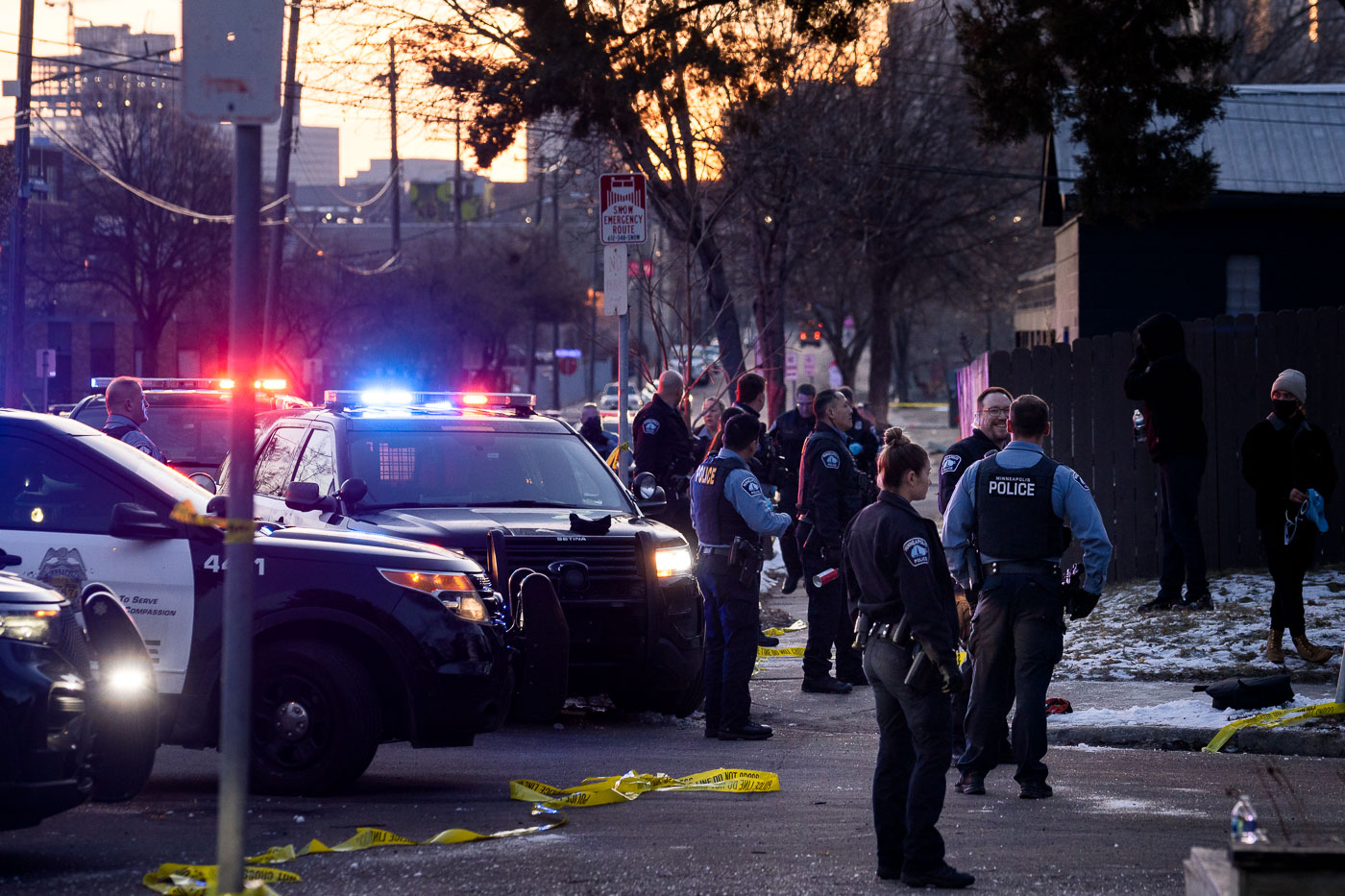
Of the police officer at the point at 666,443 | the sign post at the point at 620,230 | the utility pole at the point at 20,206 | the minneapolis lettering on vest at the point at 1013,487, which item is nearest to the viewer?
the minneapolis lettering on vest at the point at 1013,487

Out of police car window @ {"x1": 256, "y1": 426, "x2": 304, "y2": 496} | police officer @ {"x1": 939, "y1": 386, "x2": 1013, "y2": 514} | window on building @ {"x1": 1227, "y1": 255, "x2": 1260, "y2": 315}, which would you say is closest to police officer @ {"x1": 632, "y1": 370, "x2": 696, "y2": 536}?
police car window @ {"x1": 256, "y1": 426, "x2": 304, "y2": 496}

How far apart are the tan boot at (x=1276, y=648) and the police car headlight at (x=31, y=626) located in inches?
301

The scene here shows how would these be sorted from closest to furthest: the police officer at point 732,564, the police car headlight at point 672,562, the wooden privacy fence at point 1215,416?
the police officer at point 732,564, the police car headlight at point 672,562, the wooden privacy fence at point 1215,416

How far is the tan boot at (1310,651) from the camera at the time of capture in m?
10.5

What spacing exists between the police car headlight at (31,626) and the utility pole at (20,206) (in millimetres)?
25948

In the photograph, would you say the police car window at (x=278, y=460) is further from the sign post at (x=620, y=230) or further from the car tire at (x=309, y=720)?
the car tire at (x=309, y=720)

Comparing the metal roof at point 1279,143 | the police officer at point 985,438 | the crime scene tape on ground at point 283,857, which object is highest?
the metal roof at point 1279,143

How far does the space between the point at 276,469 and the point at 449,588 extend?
3752mm

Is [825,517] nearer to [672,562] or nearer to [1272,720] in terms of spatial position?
[672,562]

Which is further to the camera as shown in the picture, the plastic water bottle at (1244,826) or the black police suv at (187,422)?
the black police suv at (187,422)

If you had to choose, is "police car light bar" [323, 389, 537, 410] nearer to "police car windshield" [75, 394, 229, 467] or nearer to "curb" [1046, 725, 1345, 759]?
"curb" [1046, 725, 1345, 759]

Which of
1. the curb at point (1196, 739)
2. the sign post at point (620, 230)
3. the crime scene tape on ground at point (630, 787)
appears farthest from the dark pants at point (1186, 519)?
the crime scene tape on ground at point (630, 787)

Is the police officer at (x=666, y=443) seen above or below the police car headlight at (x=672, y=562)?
above

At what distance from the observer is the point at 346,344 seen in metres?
57.9
